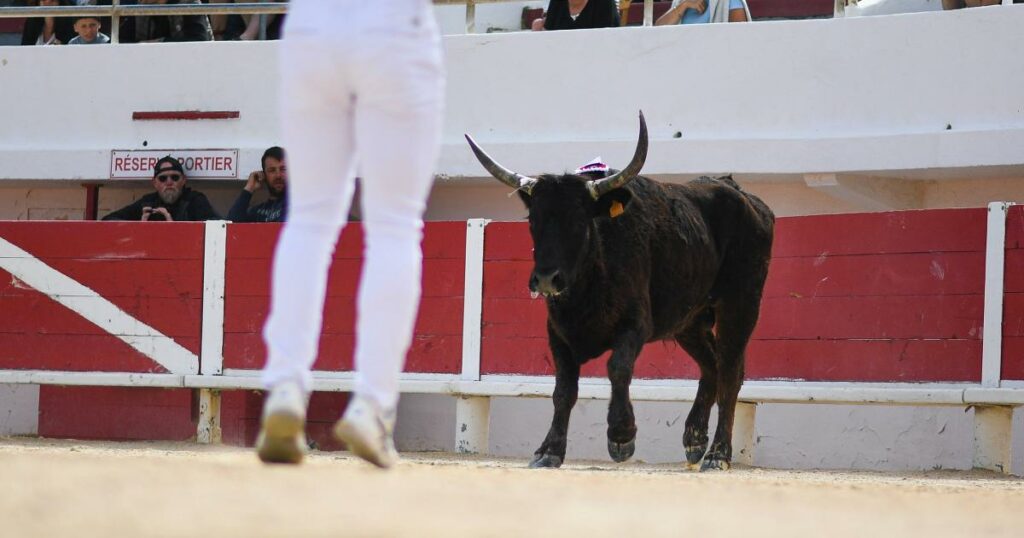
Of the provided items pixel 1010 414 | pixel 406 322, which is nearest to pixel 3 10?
pixel 1010 414

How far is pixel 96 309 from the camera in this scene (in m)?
11.2

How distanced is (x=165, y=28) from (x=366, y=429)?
389 inches

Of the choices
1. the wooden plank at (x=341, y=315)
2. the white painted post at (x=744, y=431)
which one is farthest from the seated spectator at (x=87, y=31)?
the white painted post at (x=744, y=431)

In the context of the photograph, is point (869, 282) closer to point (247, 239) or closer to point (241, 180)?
point (247, 239)

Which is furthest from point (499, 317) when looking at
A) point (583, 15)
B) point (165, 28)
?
point (165, 28)

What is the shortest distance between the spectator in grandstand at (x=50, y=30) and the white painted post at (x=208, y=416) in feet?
12.5

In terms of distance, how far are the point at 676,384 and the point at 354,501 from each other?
270 inches

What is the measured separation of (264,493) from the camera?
3354mm

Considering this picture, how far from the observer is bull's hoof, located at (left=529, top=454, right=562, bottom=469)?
23.3 ft

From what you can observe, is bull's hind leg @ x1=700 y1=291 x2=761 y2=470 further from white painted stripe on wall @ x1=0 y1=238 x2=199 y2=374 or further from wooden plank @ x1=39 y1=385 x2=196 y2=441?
wooden plank @ x1=39 y1=385 x2=196 y2=441

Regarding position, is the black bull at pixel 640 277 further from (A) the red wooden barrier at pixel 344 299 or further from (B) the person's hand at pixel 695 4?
(B) the person's hand at pixel 695 4

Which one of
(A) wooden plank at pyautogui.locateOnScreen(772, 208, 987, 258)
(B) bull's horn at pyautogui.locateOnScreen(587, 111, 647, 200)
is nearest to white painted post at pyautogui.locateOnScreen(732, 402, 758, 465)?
(A) wooden plank at pyautogui.locateOnScreen(772, 208, 987, 258)

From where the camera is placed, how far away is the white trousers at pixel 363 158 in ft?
12.2

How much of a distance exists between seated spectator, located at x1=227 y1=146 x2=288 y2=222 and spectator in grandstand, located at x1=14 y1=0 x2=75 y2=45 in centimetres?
286
